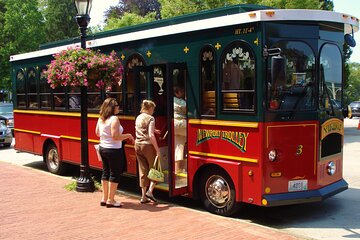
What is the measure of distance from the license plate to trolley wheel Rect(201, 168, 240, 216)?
82 centimetres

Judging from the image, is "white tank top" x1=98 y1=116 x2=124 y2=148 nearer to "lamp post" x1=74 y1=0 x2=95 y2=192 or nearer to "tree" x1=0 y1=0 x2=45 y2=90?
"lamp post" x1=74 y1=0 x2=95 y2=192

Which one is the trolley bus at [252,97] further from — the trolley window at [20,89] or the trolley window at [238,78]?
the trolley window at [20,89]

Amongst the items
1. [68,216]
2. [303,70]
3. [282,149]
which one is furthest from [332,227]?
[68,216]

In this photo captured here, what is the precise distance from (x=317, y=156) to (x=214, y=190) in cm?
162

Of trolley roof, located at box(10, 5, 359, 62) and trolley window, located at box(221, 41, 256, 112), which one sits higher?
trolley roof, located at box(10, 5, 359, 62)

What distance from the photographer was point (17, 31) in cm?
3281

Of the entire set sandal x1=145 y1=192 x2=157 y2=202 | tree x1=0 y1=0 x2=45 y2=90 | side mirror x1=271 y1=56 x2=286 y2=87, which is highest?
tree x1=0 y1=0 x2=45 y2=90

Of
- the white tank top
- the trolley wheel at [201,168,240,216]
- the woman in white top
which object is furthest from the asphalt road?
the white tank top

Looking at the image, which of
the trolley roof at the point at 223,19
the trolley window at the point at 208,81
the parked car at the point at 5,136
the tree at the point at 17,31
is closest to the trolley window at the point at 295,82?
the trolley roof at the point at 223,19

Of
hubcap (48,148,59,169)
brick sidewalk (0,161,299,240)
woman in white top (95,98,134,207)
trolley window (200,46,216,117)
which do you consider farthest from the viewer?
hubcap (48,148,59,169)

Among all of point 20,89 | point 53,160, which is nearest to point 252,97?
point 53,160

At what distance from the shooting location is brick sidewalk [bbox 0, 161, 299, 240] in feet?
18.7

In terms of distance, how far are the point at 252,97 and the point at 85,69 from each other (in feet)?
11.4

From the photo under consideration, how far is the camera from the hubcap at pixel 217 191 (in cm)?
655
